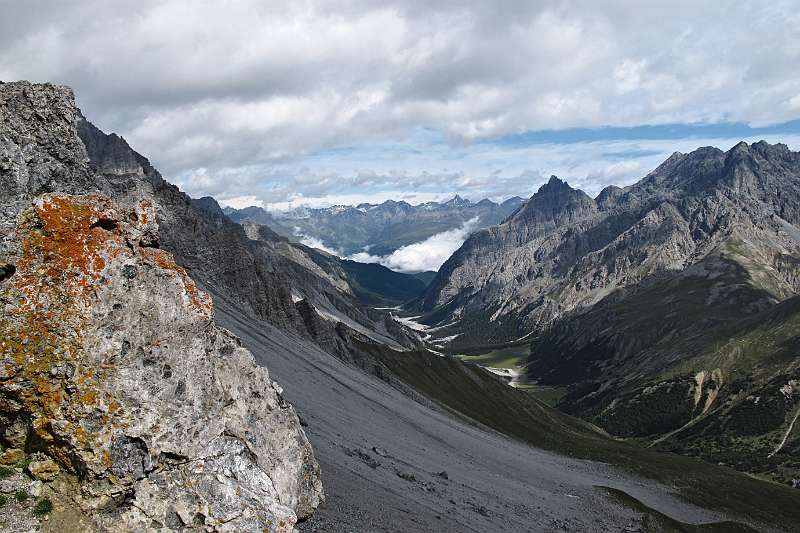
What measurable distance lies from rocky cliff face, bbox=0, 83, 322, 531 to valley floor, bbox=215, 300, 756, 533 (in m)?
7.21

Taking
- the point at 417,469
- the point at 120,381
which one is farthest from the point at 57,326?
the point at 417,469

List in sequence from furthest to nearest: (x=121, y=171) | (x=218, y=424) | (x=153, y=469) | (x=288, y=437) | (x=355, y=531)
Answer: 1. (x=121, y=171)
2. (x=355, y=531)
3. (x=288, y=437)
4. (x=218, y=424)
5. (x=153, y=469)

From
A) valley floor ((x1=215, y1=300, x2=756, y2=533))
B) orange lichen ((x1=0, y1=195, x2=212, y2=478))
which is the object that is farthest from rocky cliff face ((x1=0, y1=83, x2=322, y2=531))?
valley floor ((x1=215, y1=300, x2=756, y2=533))

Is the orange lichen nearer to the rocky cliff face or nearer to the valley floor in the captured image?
the rocky cliff face

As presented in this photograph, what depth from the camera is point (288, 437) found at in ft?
84.2

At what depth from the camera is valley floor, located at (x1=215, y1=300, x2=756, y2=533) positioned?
35719 millimetres

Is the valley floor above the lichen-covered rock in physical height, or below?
below

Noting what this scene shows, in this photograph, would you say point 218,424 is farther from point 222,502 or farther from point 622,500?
point 622,500

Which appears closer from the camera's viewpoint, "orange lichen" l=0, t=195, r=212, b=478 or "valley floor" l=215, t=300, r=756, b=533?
"orange lichen" l=0, t=195, r=212, b=478

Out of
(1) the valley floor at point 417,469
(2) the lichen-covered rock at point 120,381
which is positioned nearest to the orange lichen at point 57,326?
(2) the lichen-covered rock at point 120,381

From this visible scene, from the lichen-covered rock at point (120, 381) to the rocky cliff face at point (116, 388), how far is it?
4 centimetres

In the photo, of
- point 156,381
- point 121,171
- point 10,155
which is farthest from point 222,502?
point 121,171

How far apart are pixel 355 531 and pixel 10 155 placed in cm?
2618

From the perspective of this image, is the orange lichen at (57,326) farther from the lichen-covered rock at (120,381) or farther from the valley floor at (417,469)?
the valley floor at (417,469)
